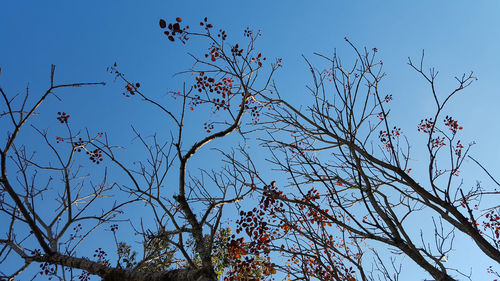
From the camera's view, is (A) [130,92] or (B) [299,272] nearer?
(B) [299,272]

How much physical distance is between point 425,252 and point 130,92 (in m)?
4.94

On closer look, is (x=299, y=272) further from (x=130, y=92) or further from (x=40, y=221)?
(x=40, y=221)

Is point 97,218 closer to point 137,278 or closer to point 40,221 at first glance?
point 40,221

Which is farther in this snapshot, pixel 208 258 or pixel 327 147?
pixel 327 147

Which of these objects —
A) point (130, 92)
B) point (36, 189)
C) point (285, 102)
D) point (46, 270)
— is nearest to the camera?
point (285, 102)

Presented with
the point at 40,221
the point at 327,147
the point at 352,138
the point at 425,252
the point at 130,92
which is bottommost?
the point at 425,252

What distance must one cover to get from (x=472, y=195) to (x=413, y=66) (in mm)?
2144

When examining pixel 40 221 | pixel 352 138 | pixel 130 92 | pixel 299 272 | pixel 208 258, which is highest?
pixel 130 92

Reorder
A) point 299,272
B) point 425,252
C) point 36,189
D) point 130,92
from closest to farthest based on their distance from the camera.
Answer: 1. point 425,252
2. point 299,272
3. point 130,92
4. point 36,189

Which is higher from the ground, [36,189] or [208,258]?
[36,189]

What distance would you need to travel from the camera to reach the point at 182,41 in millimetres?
4695

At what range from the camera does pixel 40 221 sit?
18.1 feet

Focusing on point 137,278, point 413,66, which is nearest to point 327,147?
point 413,66

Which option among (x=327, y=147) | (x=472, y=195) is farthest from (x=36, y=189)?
(x=472, y=195)
